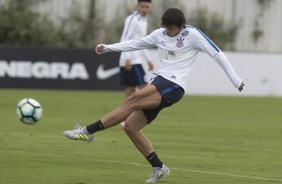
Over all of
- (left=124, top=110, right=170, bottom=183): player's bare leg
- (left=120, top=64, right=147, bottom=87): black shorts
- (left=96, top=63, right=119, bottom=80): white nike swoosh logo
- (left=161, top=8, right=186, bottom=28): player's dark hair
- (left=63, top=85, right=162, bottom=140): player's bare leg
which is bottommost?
(left=96, top=63, right=119, bottom=80): white nike swoosh logo

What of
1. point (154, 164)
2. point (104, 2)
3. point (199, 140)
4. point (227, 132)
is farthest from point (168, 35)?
point (104, 2)

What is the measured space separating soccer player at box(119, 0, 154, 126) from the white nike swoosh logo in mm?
13484

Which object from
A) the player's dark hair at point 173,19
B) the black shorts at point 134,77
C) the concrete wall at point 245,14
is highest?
the player's dark hair at point 173,19

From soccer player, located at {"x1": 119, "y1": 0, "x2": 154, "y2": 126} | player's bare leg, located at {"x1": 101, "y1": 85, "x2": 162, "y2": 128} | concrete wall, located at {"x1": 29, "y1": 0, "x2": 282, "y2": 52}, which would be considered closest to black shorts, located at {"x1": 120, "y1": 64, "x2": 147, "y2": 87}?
soccer player, located at {"x1": 119, "y1": 0, "x2": 154, "y2": 126}

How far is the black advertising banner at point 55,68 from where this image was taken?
31.9 meters

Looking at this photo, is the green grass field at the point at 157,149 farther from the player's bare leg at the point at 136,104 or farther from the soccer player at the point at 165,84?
the player's bare leg at the point at 136,104

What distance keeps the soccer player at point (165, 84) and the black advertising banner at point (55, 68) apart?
67.7 feet

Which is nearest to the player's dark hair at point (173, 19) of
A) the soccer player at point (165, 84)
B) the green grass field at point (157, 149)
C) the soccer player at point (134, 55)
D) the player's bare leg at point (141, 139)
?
the soccer player at point (165, 84)

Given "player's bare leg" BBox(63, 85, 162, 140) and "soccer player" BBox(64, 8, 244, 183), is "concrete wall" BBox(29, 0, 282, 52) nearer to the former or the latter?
"soccer player" BBox(64, 8, 244, 183)

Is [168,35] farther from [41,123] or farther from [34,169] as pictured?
[41,123]

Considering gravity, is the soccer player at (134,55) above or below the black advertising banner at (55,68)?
above

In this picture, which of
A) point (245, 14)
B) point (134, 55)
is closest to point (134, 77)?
point (134, 55)

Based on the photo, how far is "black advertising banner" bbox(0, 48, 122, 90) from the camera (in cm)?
3192

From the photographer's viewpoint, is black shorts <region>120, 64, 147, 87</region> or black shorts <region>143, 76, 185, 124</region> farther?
black shorts <region>120, 64, 147, 87</region>
